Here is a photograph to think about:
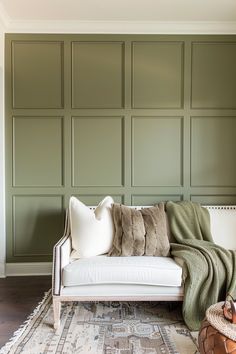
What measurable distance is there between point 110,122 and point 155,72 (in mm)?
703

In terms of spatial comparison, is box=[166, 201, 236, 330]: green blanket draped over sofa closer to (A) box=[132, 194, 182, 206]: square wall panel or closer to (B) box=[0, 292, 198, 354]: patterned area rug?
(B) box=[0, 292, 198, 354]: patterned area rug

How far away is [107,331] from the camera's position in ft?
6.64

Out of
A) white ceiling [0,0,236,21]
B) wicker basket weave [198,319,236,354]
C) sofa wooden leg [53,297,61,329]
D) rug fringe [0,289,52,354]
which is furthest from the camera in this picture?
white ceiling [0,0,236,21]

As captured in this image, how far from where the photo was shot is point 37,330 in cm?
203

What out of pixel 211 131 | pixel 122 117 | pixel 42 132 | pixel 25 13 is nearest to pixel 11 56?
pixel 25 13

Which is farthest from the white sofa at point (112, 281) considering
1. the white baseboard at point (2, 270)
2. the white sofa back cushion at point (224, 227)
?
the white baseboard at point (2, 270)

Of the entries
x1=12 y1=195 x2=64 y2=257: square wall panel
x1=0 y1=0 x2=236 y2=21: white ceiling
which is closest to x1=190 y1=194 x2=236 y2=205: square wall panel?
x1=12 y1=195 x2=64 y2=257: square wall panel

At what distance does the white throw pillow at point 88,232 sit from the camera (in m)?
2.32

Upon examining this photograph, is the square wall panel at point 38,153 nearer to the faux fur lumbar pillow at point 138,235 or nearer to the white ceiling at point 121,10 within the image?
the faux fur lumbar pillow at point 138,235

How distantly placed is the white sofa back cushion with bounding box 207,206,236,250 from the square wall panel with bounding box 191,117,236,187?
39 cm

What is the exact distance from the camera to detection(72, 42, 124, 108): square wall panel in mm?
2971

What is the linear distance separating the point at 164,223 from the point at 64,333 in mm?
1161

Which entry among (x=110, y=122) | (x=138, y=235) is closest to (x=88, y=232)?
(x=138, y=235)

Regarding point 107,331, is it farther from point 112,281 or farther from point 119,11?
point 119,11
